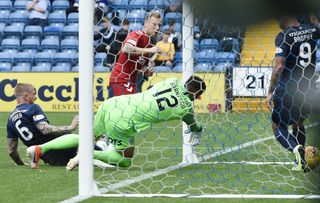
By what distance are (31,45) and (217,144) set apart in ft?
38.9

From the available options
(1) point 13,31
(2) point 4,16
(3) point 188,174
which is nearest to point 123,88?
(3) point 188,174

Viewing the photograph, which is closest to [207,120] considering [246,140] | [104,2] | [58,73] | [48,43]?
[246,140]

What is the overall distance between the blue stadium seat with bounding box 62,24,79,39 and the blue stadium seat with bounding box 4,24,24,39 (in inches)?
46.4

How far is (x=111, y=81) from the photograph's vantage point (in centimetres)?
866

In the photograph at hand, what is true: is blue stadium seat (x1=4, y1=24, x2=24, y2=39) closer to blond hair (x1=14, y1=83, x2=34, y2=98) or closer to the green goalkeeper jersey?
blond hair (x1=14, y1=83, x2=34, y2=98)

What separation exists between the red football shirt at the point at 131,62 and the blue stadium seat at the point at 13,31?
1181 centimetres

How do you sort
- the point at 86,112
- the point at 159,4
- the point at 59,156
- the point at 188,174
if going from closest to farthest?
the point at 159,4
the point at 86,112
the point at 188,174
the point at 59,156

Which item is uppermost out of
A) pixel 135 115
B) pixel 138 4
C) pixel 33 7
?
pixel 33 7

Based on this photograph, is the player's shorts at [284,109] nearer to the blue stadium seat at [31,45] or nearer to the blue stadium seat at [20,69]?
the blue stadium seat at [20,69]

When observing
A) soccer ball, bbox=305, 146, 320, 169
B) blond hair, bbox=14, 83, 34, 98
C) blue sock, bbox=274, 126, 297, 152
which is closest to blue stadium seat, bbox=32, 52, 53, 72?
blond hair, bbox=14, 83, 34, 98

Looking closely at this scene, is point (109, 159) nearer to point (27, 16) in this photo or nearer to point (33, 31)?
point (33, 31)

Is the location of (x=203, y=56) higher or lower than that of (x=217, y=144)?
higher

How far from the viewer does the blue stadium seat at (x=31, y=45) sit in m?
20.0

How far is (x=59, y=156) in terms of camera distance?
7309 millimetres
